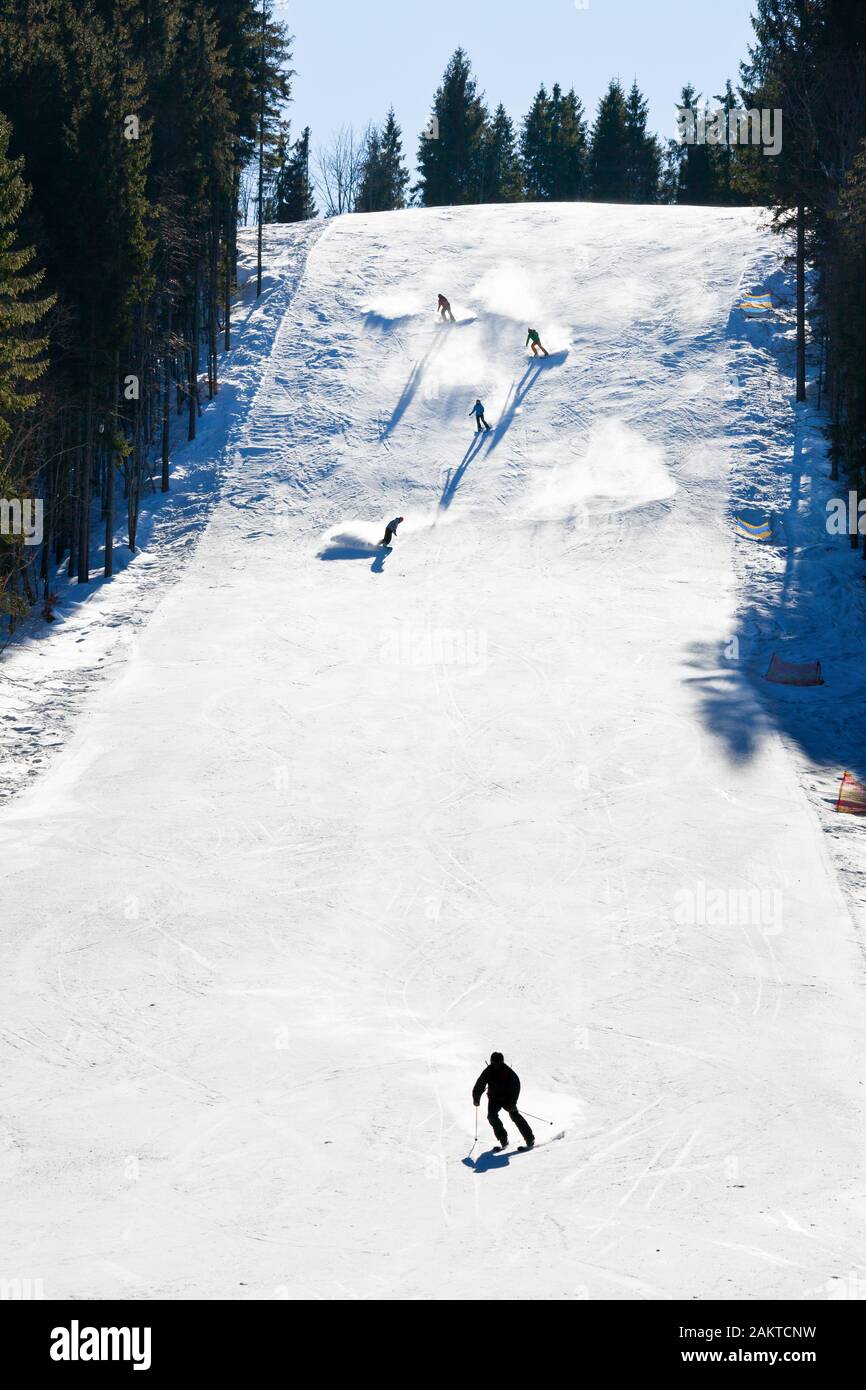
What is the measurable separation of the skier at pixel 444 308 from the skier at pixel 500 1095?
41744 millimetres

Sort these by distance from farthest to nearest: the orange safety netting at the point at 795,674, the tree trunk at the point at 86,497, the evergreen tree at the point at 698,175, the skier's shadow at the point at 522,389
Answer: the evergreen tree at the point at 698,175 < the skier's shadow at the point at 522,389 < the tree trunk at the point at 86,497 < the orange safety netting at the point at 795,674

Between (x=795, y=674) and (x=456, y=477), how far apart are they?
15.9 metres

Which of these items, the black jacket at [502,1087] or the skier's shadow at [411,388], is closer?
the black jacket at [502,1087]

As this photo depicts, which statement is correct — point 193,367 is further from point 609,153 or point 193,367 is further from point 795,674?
point 609,153

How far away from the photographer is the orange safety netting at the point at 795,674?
2817 centimetres

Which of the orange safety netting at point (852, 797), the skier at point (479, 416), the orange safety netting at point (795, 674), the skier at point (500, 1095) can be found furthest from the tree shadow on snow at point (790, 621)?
the skier at point (500, 1095)

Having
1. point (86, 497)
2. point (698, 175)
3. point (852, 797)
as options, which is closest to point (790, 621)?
point (852, 797)

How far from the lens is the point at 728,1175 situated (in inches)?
504

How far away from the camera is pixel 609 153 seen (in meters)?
80.7

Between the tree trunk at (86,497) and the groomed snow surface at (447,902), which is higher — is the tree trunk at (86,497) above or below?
above

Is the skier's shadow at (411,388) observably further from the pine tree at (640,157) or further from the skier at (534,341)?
the pine tree at (640,157)

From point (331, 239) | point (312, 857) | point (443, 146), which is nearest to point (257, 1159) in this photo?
point (312, 857)

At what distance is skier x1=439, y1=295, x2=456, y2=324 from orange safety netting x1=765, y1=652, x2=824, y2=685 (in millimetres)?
27232

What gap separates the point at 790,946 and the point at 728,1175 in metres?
6.06
